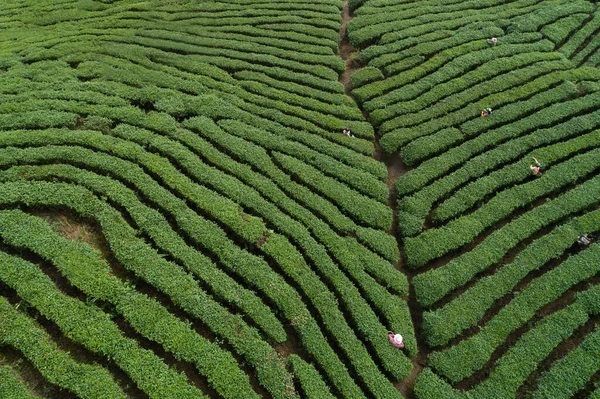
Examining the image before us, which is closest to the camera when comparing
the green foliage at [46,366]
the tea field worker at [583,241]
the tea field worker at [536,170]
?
the green foliage at [46,366]

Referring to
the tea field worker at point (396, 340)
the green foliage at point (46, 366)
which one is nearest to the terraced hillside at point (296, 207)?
the green foliage at point (46, 366)

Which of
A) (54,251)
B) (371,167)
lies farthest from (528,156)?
(54,251)

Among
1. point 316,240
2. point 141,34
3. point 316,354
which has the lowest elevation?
point 316,354

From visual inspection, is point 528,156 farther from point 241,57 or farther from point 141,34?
point 141,34

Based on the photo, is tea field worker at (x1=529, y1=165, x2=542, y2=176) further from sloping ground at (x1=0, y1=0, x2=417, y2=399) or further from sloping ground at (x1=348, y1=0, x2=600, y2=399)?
sloping ground at (x1=0, y1=0, x2=417, y2=399)

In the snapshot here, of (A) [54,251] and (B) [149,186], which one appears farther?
(B) [149,186]

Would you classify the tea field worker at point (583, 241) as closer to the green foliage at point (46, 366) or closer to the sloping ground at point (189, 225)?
the sloping ground at point (189, 225)

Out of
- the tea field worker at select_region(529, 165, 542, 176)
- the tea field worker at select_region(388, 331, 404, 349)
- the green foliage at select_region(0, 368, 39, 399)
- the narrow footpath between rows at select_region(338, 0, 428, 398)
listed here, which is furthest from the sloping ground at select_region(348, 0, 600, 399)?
the green foliage at select_region(0, 368, 39, 399)

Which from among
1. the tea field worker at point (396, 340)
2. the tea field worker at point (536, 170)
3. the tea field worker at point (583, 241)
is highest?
the tea field worker at point (536, 170)
